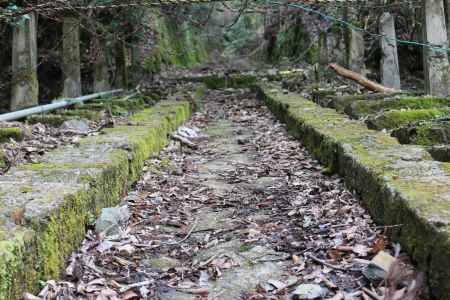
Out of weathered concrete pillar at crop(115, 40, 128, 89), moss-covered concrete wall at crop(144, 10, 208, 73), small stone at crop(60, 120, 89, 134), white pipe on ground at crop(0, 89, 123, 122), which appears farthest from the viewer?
moss-covered concrete wall at crop(144, 10, 208, 73)

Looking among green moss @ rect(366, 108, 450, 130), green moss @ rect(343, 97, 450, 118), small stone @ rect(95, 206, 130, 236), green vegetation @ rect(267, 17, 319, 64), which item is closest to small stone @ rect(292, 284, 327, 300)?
small stone @ rect(95, 206, 130, 236)

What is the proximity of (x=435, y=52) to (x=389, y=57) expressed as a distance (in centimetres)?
231

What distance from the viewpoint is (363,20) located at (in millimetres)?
9914

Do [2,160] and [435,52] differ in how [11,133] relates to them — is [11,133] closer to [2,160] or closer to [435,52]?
[2,160]

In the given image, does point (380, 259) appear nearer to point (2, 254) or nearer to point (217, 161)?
point (2, 254)

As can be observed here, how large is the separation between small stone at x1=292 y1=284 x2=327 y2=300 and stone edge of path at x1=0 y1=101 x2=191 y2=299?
1066mm

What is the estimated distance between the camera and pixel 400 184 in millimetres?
2703

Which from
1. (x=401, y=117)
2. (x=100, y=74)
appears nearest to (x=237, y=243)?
(x=401, y=117)

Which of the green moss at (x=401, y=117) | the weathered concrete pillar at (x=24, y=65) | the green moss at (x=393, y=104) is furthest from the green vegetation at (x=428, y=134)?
the weathered concrete pillar at (x=24, y=65)

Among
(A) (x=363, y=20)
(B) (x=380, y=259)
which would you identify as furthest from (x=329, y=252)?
(A) (x=363, y=20)

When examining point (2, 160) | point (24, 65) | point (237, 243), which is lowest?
point (237, 243)

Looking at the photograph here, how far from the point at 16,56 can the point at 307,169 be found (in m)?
4.70

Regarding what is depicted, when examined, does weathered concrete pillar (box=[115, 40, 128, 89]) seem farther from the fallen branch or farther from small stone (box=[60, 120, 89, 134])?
small stone (box=[60, 120, 89, 134])

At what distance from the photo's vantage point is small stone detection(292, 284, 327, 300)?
2267 millimetres
